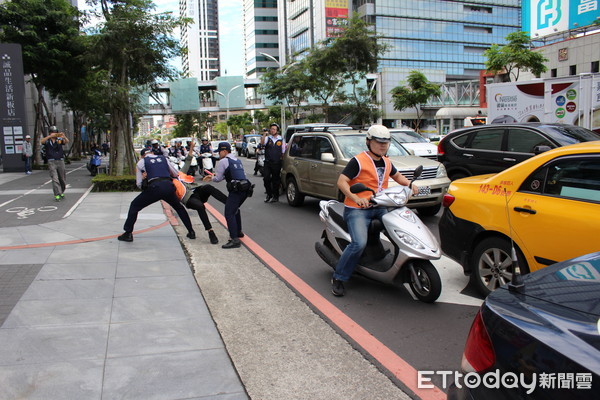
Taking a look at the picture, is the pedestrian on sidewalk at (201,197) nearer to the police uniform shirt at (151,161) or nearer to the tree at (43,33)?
the police uniform shirt at (151,161)

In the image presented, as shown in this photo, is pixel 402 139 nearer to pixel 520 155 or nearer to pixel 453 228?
pixel 520 155

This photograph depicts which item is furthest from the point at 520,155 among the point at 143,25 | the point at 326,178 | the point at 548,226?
the point at 143,25

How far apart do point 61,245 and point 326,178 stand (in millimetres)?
5370

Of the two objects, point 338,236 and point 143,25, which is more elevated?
point 143,25

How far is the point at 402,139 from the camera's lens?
18281 millimetres

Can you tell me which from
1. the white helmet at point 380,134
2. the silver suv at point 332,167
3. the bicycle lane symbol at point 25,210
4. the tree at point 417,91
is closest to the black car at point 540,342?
the white helmet at point 380,134

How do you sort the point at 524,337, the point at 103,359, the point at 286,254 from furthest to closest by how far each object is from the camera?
1. the point at 286,254
2. the point at 103,359
3. the point at 524,337

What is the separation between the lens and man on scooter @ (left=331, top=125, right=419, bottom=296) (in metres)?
5.25

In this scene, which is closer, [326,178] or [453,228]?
[453,228]

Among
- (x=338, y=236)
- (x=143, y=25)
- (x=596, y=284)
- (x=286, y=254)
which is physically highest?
(x=143, y=25)

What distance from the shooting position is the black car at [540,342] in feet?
5.83

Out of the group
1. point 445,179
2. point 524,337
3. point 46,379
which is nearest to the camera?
point 524,337

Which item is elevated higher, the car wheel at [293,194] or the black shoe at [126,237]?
the car wheel at [293,194]

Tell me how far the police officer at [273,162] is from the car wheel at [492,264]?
8.16 metres
